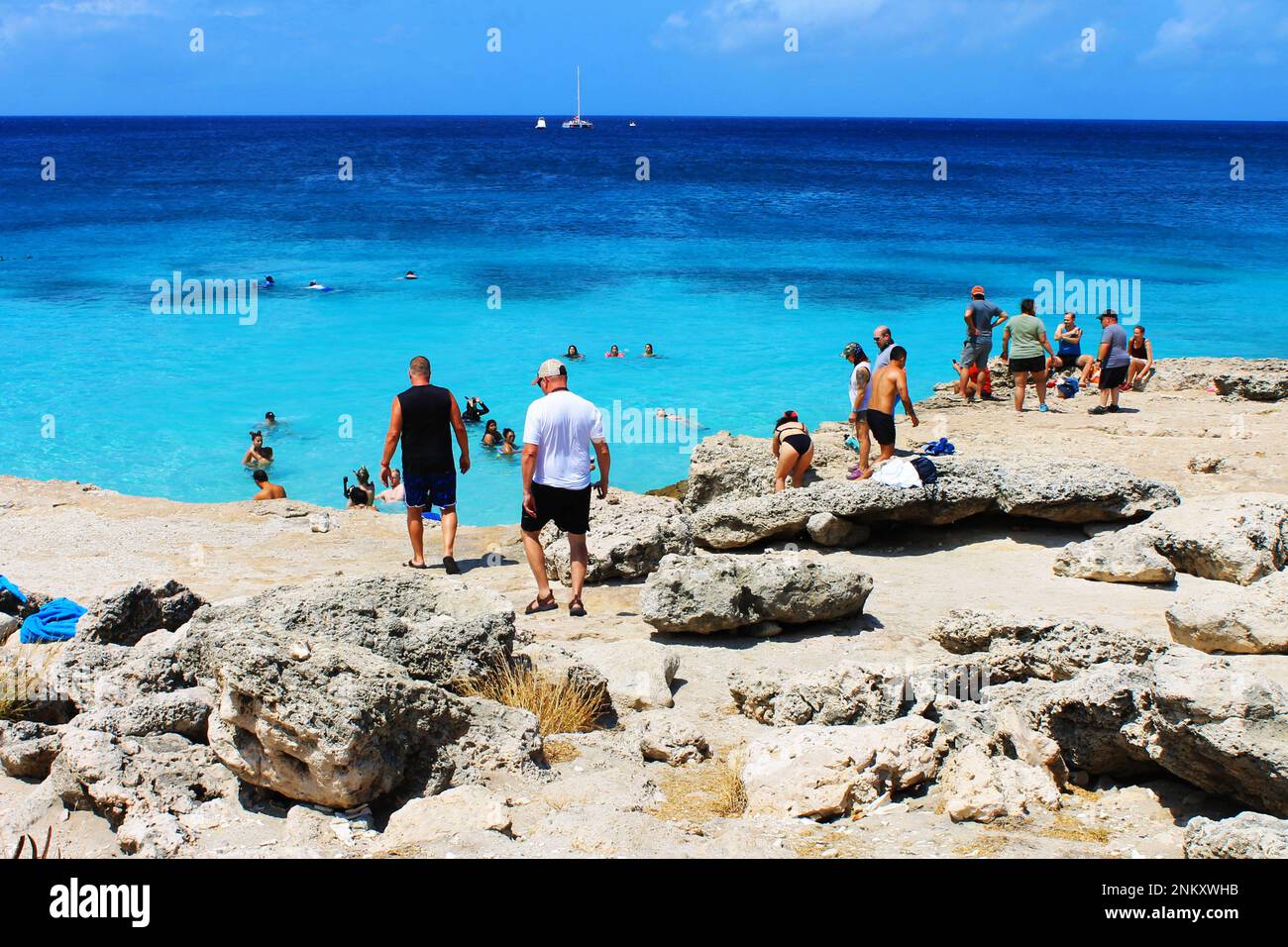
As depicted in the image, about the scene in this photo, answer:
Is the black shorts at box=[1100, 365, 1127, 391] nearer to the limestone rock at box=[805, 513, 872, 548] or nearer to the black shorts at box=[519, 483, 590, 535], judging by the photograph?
the limestone rock at box=[805, 513, 872, 548]

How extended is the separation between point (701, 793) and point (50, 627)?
15.4 ft

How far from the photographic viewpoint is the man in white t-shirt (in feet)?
23.9

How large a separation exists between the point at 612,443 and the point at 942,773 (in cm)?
1419

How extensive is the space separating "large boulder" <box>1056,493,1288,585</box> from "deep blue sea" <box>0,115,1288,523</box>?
9.00m

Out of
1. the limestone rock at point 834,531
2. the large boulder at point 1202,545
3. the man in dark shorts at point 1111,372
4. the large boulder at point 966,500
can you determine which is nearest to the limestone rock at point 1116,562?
the large boulder at point 1202,545

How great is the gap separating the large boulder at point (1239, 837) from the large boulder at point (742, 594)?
10.5 feet

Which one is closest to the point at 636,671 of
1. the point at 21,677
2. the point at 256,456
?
the point at 21,677

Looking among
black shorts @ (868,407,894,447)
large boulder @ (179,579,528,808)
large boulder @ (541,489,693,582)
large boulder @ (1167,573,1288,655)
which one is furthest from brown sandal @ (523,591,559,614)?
black shorts @ (868,407,894,447)

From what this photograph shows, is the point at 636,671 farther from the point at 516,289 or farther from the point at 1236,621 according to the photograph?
the point at 516,289

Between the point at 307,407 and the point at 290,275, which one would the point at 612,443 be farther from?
the point at 290,275

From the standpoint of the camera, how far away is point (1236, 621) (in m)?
5.82

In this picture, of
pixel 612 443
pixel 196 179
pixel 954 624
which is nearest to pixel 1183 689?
pixel 954 624

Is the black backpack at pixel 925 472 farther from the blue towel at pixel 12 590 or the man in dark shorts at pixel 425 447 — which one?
the blue towel at pixel 12 590

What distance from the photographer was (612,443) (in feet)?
60.5
